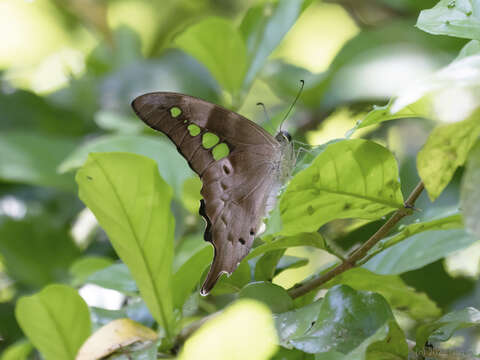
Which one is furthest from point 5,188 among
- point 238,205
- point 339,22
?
point 339,22

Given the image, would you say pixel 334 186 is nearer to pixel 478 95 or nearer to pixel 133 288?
pixel 478 95

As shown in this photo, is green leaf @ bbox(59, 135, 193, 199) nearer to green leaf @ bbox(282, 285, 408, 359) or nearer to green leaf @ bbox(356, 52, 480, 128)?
green leaf @ bbox(282, 285, 408, 359)

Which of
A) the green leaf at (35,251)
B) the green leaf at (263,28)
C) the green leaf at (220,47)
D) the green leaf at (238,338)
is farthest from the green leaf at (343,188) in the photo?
the green leaf at (35,251)

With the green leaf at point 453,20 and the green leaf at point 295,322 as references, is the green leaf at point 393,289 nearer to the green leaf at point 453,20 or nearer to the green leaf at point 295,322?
the green leaf at point 295,322

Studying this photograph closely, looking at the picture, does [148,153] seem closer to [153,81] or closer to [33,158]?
[33,158]

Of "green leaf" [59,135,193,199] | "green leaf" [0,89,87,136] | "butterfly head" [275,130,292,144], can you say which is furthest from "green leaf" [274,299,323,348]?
"green leaf" [0,89,87,136]

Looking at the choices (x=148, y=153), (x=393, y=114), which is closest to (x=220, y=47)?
(x=148, y=153)
